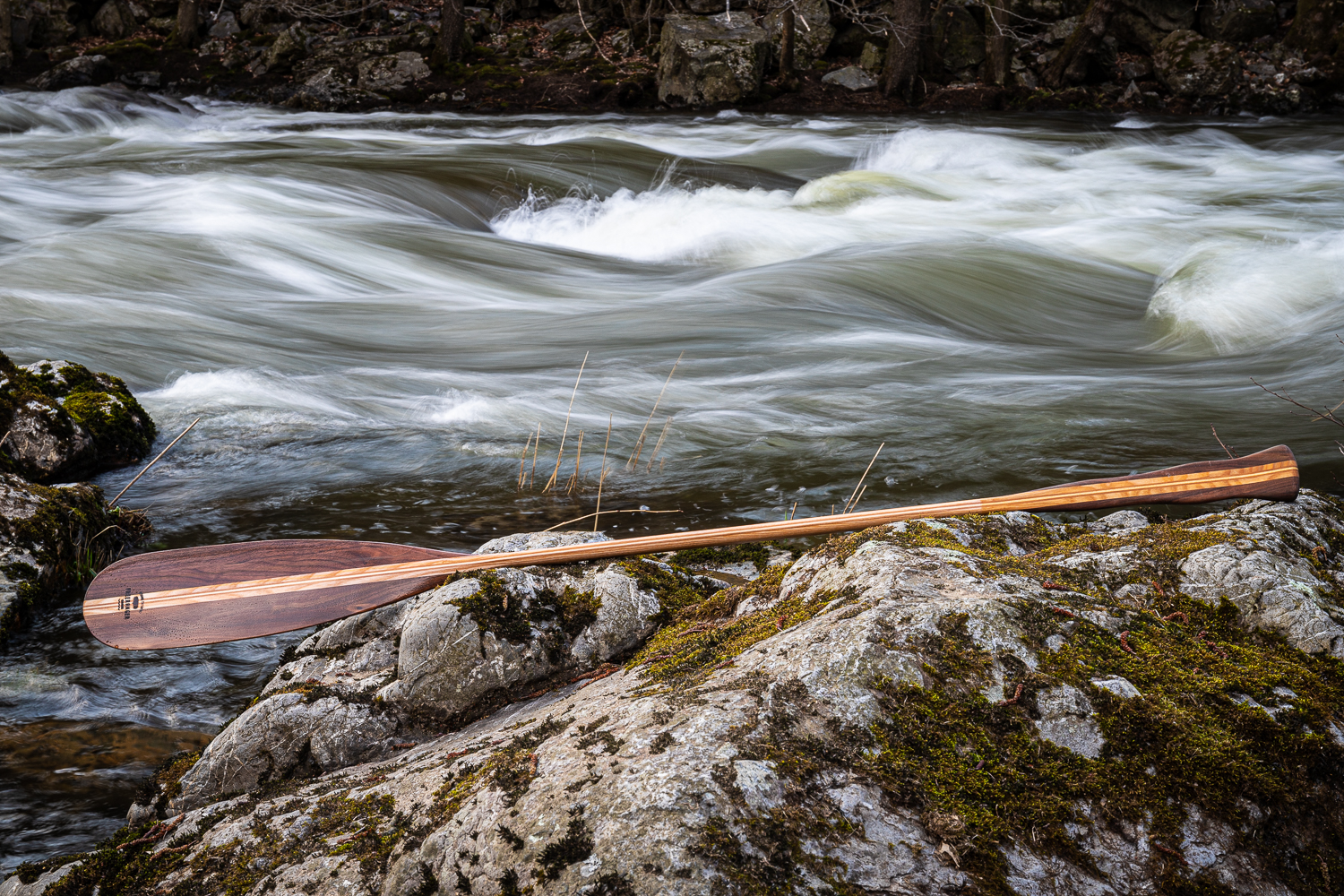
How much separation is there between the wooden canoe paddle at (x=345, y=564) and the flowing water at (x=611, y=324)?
480 mm

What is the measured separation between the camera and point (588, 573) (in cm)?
245

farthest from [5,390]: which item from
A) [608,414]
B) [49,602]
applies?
[608,414]

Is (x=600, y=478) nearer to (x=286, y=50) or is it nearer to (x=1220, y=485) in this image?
(x=1220, y=485)

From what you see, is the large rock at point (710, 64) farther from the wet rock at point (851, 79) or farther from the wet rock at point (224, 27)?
the wet rock at point (224, 27)

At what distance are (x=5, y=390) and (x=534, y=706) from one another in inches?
154

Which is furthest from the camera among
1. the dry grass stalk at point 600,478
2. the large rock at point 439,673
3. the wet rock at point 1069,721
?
the dry grass stalk at point 600,478

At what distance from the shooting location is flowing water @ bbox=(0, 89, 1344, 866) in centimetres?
451

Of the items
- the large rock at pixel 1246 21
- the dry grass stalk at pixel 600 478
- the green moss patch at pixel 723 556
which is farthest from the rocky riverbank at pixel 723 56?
the green moss patch at pixel 723 556

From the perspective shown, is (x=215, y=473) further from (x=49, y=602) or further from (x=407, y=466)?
(x=49, y=602)

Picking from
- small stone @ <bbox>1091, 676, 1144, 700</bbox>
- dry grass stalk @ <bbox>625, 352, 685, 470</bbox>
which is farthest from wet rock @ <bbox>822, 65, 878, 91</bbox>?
small stone @ <bbox>1091, 676, 1144, 700</bbox>

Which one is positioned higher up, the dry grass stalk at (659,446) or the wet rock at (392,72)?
the wet rock at (392,72)

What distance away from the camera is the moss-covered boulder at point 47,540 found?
11.3 ft

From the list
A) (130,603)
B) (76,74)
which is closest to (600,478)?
(130,603)

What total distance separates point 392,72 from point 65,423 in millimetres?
14884
